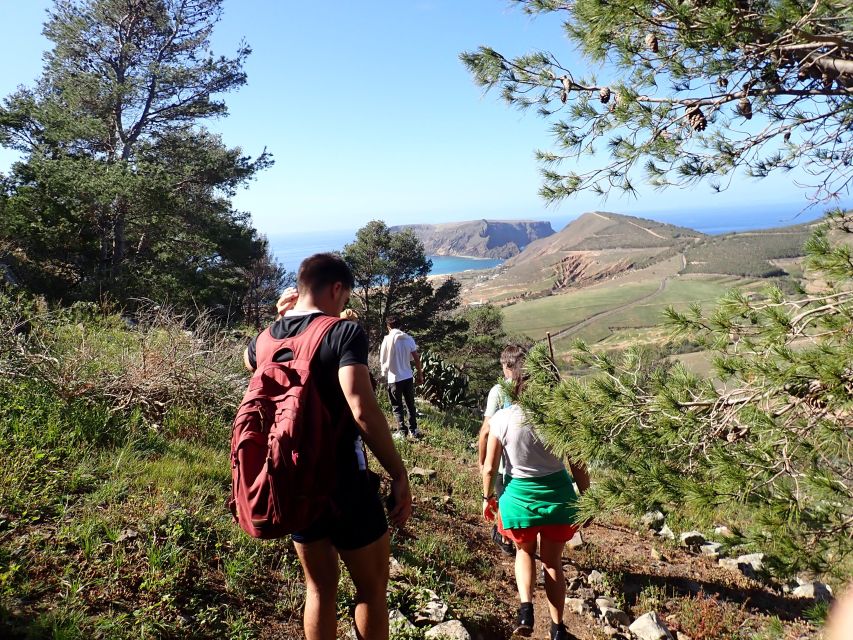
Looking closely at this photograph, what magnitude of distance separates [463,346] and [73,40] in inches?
726

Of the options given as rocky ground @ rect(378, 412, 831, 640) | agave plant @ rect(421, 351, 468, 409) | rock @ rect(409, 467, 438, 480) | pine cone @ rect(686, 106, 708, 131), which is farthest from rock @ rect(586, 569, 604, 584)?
agave plant @ rect(421, 351, 468, 409)

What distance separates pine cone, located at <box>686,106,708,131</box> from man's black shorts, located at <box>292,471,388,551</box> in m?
2.39

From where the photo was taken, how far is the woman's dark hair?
2.67 metres

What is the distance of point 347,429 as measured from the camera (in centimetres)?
184

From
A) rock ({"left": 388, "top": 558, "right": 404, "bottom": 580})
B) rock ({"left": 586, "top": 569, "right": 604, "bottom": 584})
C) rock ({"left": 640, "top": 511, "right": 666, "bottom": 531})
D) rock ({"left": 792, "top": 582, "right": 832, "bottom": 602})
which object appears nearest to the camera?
rock ({"left": 388, "top": 558, "right": 404, "bottom": 580})

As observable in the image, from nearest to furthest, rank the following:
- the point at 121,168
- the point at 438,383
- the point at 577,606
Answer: the point at 577,606, the point at 121,168, the point at 438,383

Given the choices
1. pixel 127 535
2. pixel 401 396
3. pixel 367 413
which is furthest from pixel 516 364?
pixel 401 396

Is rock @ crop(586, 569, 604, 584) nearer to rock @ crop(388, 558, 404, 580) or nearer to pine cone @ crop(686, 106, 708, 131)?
rock @ crop(388, 558, 404, 580)

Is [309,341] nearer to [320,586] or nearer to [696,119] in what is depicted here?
[320,586]

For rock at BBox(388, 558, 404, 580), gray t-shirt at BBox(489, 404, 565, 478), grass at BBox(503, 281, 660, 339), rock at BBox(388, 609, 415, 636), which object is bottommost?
grass at BBox(503, 281, 660, 339)

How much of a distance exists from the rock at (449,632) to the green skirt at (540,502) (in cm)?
61

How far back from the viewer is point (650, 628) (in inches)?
122

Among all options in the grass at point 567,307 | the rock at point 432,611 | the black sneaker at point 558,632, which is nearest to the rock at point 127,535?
the rock at point 432,611

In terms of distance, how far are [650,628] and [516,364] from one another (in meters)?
1.98
